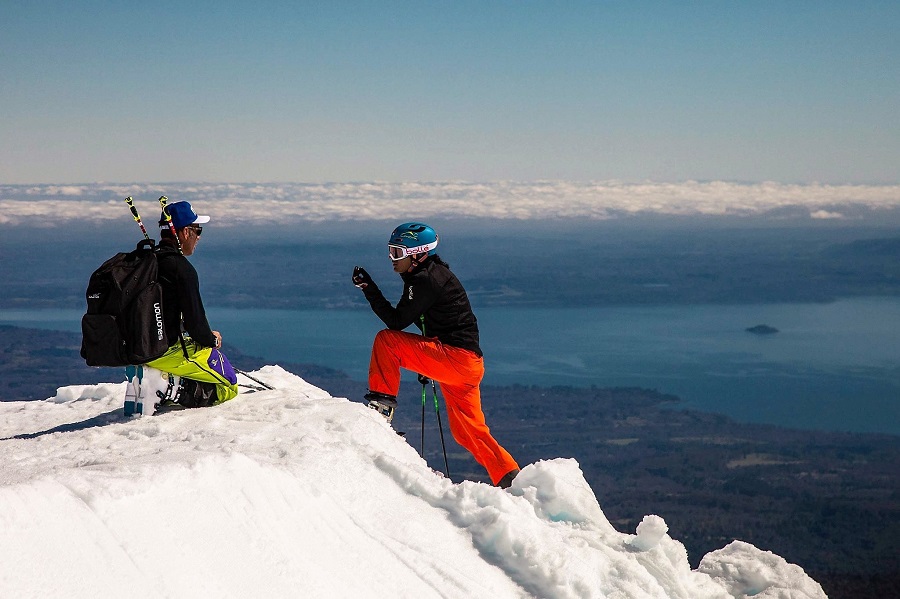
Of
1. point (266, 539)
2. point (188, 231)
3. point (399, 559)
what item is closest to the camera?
point (266, 539)

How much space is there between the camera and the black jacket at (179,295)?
329 inches

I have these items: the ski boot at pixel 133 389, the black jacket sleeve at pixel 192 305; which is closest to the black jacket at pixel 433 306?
the black jacket sleeve at pixel 192 305

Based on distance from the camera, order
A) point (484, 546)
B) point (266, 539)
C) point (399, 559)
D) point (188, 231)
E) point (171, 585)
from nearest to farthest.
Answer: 1. point (171, 585)
2. point (266, 539)
3. point (399, 559)
4. point (484, 546)
5. point (188, 231)

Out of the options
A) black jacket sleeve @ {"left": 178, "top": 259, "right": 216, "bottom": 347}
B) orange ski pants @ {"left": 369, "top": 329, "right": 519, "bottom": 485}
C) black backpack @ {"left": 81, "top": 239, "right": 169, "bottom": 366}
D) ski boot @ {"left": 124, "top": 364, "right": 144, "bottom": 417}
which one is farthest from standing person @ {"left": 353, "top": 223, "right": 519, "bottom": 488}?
ski boot @ {"left": 124, "top": 364, "right": 144, "bottom": 417}

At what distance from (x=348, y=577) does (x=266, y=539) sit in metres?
0.57

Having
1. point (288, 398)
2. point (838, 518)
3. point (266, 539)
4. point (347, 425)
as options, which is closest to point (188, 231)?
point (288, 398)

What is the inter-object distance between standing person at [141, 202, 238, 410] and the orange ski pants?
1.68 m

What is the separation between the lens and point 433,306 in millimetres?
9031

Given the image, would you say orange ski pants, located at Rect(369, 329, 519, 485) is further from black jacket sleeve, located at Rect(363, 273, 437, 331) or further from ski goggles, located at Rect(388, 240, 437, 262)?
ski goggles, located at Rect(388, 240, 437, 262)

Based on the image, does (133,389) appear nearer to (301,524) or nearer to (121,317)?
(121,317)

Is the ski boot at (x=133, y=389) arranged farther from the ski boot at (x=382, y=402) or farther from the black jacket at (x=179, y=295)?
the ski boot at (x=382, y=402)

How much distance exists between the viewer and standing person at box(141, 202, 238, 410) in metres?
8.40

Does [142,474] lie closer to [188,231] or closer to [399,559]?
[399,559]

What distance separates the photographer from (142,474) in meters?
5.32
